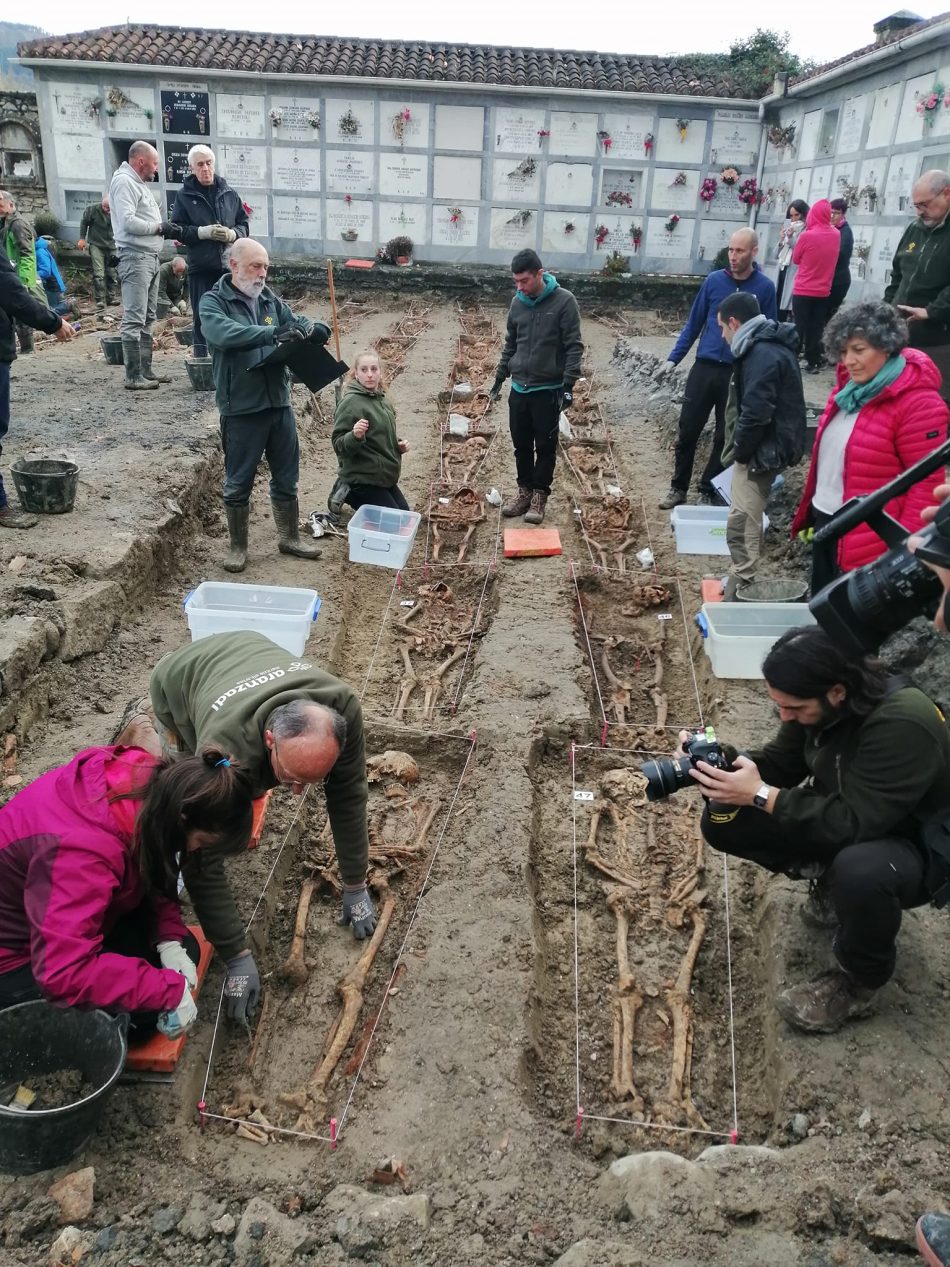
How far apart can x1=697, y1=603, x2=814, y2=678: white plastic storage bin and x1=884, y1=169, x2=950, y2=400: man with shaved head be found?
8.09 feet

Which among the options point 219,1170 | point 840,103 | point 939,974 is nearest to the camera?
point 219,1170

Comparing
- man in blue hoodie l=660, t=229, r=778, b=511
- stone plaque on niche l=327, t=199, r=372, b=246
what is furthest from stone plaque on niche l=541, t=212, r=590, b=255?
man in blue hoodie l=660, t=229, r=778, b=511

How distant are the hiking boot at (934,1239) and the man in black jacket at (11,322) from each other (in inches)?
252

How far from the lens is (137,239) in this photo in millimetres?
9422

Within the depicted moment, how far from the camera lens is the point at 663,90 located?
20297 mm

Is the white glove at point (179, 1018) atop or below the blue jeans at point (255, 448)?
below

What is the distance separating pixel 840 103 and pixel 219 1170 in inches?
724

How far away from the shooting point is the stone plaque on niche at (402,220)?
68.1 ft

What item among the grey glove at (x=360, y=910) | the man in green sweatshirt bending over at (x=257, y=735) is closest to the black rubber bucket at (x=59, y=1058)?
the man in green sweatshirt bending over at (x=257, y=735)

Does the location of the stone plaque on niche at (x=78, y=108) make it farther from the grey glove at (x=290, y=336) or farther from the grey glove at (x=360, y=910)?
the grey glove at (x=360, y=910)

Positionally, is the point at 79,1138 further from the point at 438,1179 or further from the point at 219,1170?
the point at 438,1179

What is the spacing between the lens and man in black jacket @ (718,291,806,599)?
5.95 m

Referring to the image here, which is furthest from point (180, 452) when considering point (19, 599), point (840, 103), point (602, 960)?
point (840, 103)

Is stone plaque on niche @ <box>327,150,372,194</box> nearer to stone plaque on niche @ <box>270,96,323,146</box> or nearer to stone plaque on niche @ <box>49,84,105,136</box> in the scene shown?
stone plaque on niche @ <box>270,96,323,146</box>
